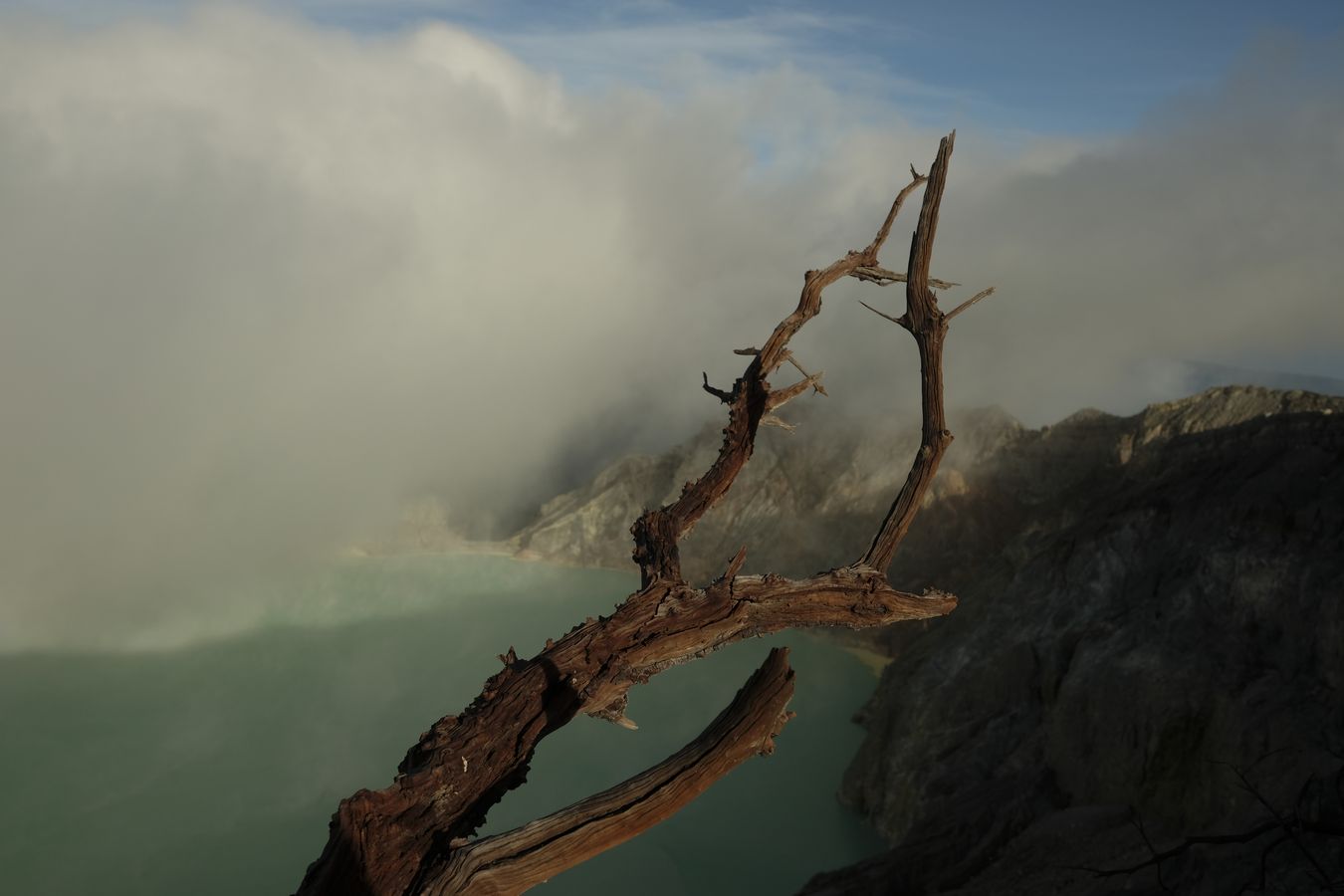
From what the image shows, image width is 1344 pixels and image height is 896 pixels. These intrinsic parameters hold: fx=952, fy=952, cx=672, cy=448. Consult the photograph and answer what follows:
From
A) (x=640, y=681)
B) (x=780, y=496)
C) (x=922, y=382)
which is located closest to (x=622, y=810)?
(x=640, y=681)

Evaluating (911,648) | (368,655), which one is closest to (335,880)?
(911,648)

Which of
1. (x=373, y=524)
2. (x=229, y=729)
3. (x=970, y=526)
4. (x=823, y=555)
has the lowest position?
(x=970, y=526)

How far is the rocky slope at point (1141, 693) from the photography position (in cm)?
786

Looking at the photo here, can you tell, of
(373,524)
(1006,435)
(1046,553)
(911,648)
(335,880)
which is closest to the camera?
(335,880)

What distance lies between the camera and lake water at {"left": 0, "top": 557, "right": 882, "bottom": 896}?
13.1 meters

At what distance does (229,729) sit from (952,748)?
43.1ft

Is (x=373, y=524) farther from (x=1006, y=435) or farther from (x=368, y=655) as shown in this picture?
(x=1006, y=435)

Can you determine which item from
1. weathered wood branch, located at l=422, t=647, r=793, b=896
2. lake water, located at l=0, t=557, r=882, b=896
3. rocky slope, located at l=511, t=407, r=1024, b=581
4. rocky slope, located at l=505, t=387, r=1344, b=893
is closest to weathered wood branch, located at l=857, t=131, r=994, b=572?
weathered wood branch, located at l=422, t=647, r=793, b=896

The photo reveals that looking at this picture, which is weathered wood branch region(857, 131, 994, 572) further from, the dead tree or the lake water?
the lake water

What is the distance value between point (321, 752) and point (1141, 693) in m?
13.4

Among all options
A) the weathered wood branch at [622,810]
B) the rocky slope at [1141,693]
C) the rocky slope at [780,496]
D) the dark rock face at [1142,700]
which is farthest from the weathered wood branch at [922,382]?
the rocky slope at [780,496]

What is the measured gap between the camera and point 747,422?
3539 mm

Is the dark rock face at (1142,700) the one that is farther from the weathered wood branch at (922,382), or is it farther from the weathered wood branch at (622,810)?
the weathered wood branch at (622,810)

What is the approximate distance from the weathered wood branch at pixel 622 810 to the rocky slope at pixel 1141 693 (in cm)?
335
